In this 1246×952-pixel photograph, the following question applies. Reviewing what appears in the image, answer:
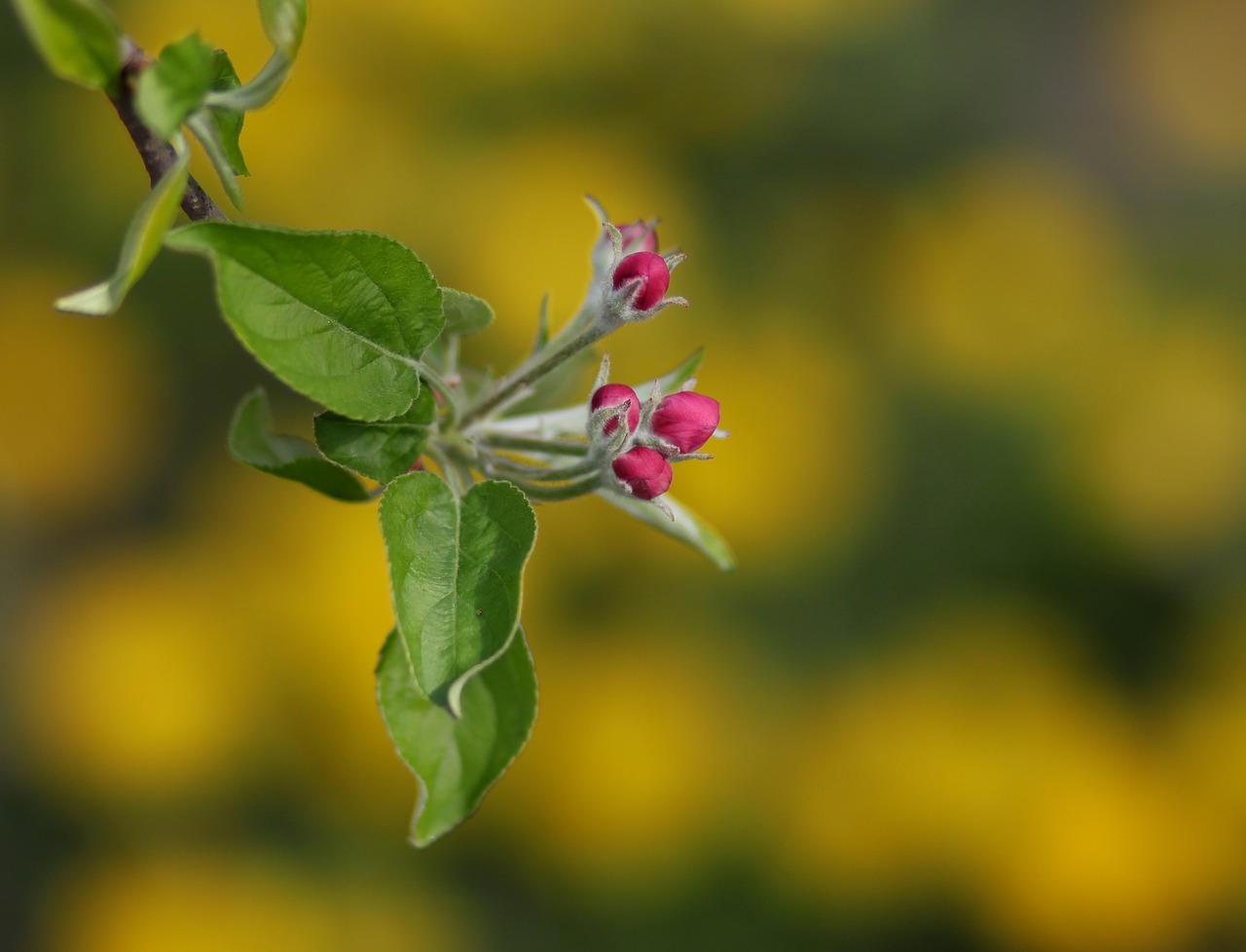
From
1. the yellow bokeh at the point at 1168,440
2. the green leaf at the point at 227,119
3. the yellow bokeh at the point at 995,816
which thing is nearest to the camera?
the green leaf at the point at 227,119

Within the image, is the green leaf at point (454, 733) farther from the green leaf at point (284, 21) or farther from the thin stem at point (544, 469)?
the green leaf at point (284, 21)

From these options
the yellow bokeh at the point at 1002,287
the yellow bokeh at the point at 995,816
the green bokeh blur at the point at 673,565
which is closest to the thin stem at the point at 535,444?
the green bokeh blur at the point at 673,565

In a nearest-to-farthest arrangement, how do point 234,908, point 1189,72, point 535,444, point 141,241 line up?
1. point 141,241
2. point 535,444
3. point 234,908
4. point 1189,72

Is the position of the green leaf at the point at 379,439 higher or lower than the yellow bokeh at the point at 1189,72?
lower

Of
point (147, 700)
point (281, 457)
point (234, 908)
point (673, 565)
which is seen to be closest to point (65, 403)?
point (147, 700)

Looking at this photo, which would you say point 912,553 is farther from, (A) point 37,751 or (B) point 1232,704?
(A) point 37,751

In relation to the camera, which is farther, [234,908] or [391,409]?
[234,908]

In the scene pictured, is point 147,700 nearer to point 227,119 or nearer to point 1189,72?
point 227,119

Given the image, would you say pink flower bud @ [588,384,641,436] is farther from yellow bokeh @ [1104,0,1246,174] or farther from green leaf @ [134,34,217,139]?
yellow bokeh @ [1104,0,1246,174]
